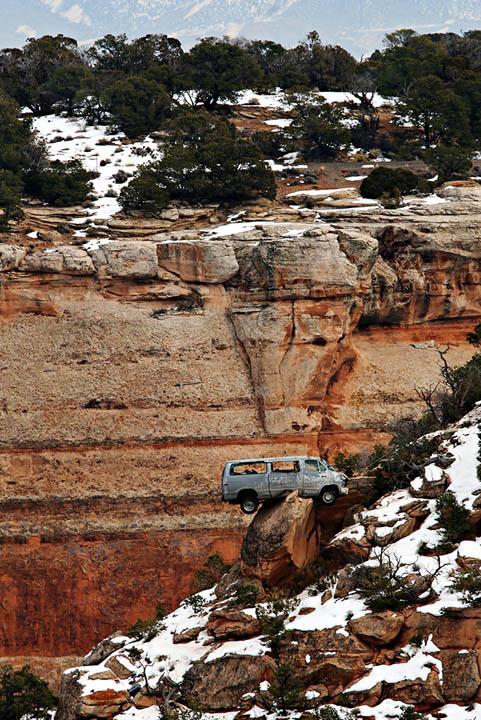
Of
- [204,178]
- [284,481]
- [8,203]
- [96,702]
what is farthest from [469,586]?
[204,178]

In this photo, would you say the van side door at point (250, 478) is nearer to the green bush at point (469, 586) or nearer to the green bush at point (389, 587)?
the green bush at point (389, 587)

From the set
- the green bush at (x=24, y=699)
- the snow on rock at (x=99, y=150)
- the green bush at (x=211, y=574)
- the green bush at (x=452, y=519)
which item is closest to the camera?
the green bush at (x=452, y=519)

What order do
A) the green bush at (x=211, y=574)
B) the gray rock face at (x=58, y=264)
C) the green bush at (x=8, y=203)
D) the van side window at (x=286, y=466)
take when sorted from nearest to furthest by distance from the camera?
the van side window at (x=286, y=466) < the green bush at (x=211, y=574) < the gray rock face at (x=58, y=264) < the green bush at (x=8, y=203)

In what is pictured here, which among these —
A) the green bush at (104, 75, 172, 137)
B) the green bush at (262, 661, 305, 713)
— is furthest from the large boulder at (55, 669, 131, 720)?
the green bush at (104, 75, 172, 137)

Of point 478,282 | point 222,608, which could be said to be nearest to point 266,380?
point 478,282

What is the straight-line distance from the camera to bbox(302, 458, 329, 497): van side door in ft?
89.7

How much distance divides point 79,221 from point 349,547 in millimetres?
23979

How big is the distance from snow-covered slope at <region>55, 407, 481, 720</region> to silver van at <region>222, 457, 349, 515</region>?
1.64 metres

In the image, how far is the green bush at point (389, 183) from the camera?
48.4 m

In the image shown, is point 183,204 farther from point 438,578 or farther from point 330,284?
point 438,578

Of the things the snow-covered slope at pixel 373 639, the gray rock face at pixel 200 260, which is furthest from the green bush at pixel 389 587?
the gray rock face at pixel 200 260

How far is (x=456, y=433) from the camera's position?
27422 millimetres

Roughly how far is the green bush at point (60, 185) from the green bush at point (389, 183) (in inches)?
381

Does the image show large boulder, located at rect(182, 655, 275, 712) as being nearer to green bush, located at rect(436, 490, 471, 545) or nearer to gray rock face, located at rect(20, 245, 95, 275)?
green bush, located at rect(436, 490, 471, 545)
